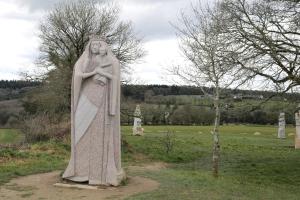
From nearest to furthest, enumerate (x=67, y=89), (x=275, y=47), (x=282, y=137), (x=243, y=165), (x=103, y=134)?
(x=103, y=134) → (x=275, y=47) → (x=243, y=165) → (x=67, y=89) → (x=282, y=137)

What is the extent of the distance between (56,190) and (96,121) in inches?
76.4

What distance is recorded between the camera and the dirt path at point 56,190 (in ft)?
37.9

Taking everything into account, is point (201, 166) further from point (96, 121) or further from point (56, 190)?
point (56, 190)

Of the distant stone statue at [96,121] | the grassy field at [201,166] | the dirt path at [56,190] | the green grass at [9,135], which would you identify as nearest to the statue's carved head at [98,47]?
the distant stone statue at [96,121]

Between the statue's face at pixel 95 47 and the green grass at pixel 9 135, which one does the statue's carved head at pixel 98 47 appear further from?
the green grass at pixel 9 135

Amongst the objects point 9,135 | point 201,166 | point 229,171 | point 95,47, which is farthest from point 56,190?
point 9,135

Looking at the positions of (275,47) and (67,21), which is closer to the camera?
(275,47)

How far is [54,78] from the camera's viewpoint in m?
30.8

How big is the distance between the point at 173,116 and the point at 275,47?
129 ft

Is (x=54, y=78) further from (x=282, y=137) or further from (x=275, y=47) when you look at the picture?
(x=282, y=137)

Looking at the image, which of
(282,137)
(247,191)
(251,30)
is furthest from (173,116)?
(247,191)

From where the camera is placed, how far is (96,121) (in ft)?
41.9

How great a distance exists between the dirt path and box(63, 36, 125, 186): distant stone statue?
472mm

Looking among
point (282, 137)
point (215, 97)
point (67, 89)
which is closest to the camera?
point (215, 97)
